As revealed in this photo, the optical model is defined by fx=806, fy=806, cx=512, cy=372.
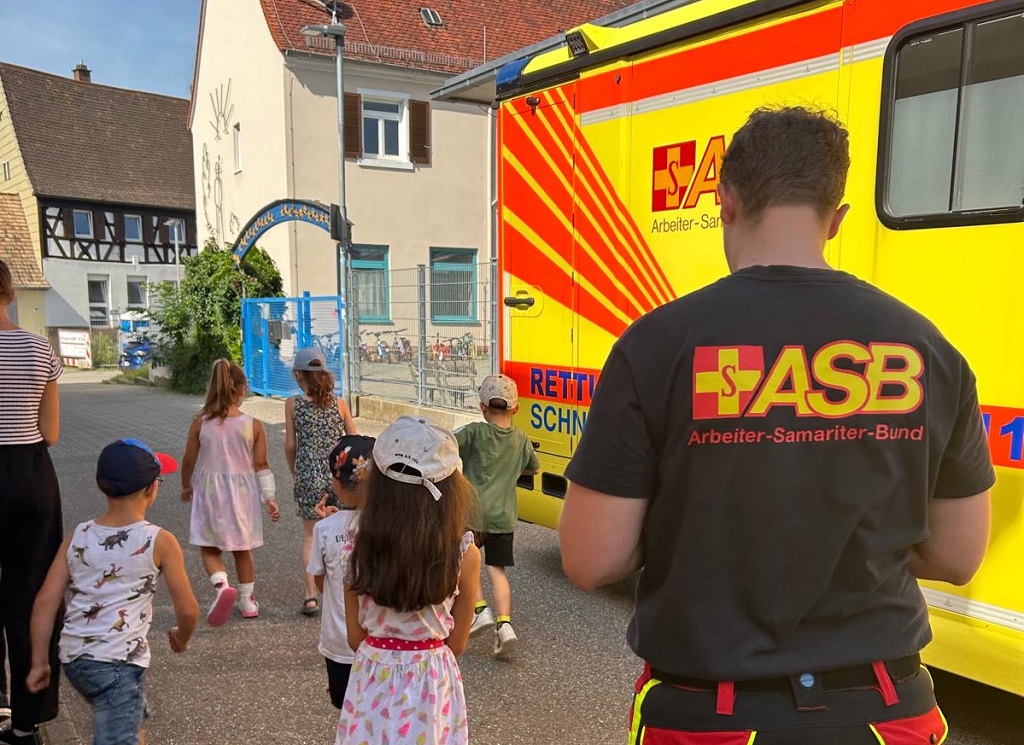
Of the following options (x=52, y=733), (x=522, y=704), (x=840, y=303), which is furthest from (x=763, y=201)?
(x=52, y=733)

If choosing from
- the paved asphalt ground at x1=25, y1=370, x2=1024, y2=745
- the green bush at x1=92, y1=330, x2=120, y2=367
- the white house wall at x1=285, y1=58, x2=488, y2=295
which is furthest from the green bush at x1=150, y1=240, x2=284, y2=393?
the paved asphalt ground at x1=25, y1=370, x2=1024, y2=745

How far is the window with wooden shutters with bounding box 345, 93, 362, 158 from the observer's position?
60.0 feet

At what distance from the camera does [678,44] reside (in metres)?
3.96

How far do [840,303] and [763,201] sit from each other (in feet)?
0.73

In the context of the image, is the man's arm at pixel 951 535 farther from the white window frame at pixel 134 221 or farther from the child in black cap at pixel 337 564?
the white window frame at pixel 134 221

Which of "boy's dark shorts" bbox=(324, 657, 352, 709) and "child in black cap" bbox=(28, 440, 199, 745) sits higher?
"child in black cap" bbox=(28, 440, 199, 745)

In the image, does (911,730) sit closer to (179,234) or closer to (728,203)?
(728,203)

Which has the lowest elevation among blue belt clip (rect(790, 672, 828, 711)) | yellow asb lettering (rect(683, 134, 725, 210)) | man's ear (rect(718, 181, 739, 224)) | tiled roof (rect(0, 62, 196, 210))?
blue belt clip (rect(790, 672, 828, 711))

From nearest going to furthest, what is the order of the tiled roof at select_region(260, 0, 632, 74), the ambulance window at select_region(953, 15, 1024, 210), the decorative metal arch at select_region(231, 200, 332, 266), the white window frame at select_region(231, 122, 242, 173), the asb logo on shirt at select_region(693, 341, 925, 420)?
the asb logo on shirt at select_region(693, 341, 925, 420) → the ambulance window at select_region(953, 15, 1024, 210) → the decorative metal arch at select_region(231, 200, 332, 266) → the tiled roof at select_region(260, 0, 632, 74) → the white window frame at select_region(231, 122, 242, 173)

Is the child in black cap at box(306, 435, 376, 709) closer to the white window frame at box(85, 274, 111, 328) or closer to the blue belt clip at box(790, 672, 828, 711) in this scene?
the blue belt clip at box(790, 672, 828, 711)

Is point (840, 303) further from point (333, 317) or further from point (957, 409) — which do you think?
point (333, 317)

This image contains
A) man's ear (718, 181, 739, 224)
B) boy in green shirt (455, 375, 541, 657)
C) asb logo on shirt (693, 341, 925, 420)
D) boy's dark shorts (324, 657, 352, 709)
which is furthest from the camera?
boy in green shirt (455, 375, 541, 657)

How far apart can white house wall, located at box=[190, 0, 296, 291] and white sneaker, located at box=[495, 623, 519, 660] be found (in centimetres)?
1523

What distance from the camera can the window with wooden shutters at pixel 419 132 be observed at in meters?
19.2
